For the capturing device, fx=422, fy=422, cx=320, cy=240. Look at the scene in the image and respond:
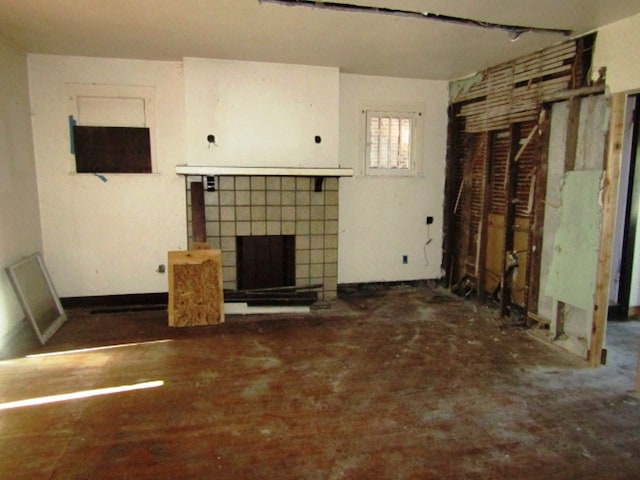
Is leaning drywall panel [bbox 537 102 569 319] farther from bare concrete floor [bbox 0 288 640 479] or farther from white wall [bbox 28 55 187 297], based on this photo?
white wall [bbox 28 55 187 297]

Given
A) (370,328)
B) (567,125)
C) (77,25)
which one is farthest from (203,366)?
(567,125)

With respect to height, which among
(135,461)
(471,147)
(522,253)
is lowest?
(135,461)

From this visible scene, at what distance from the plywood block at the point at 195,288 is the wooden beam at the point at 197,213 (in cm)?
36

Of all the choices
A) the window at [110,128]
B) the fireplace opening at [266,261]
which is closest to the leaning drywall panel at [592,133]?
the fireplace opening at [266,261]

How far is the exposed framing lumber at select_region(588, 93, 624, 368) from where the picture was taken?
280cm

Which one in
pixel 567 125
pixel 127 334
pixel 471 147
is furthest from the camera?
pixel 471 147

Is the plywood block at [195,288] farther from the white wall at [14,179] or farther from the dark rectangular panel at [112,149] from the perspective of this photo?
the white wall at [14,179]

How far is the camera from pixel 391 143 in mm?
4754

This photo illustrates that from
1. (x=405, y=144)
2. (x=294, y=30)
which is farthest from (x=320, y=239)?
(x=294, y=30)

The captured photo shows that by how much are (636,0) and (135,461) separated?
3.69m

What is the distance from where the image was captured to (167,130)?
4.17m

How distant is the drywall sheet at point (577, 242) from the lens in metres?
2.97

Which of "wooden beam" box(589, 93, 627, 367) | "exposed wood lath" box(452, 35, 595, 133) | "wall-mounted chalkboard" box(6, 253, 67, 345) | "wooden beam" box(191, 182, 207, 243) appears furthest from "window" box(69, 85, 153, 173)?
"wooden beam" box(589, 93, 627, 367)

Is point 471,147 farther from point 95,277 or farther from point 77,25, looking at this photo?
point 95,277
